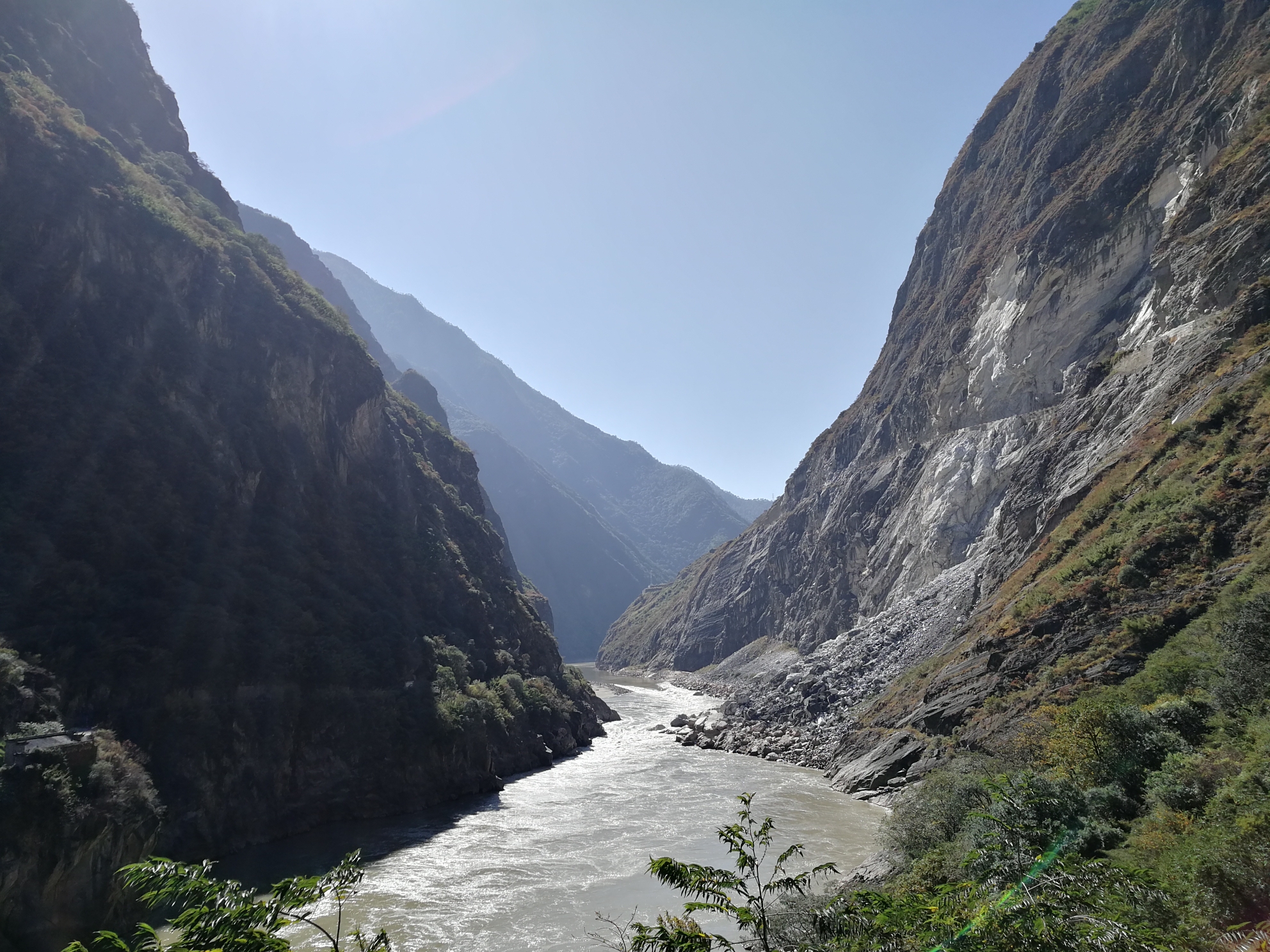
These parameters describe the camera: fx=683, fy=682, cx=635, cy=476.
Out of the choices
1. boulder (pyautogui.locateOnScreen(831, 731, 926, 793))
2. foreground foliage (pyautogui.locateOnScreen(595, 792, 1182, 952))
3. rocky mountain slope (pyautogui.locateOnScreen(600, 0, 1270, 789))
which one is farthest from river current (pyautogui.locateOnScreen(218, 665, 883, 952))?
foreground foliage (pyautogui.locateOnScreen(595, 792, 1182, 952))

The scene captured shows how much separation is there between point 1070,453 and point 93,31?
7285 cm

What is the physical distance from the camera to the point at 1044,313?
50625mm

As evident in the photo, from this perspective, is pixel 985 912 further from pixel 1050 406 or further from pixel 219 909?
pixel 1050 406

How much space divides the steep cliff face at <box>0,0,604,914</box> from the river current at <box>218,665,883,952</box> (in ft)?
10.6

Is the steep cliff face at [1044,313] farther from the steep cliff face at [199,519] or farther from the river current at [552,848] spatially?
the steep cliff face at [199,519]

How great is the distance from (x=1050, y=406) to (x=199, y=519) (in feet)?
177

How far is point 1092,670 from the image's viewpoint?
838 inches

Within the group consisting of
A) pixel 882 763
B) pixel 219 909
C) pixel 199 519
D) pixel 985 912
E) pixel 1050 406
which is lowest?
pixel 882 763

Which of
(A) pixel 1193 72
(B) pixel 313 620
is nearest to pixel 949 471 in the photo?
(A) pixel 1193 72

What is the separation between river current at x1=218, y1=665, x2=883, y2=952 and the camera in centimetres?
1822

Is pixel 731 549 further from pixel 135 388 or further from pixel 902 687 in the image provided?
pixel 135 388

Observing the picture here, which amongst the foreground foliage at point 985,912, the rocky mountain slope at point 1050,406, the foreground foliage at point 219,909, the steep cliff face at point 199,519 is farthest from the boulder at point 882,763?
the foreground foliage at point 219,909

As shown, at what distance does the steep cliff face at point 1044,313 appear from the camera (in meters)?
35.6

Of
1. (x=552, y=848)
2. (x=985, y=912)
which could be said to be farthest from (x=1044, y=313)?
(x=985, y=912)
